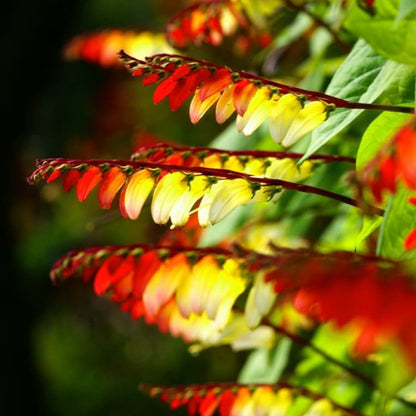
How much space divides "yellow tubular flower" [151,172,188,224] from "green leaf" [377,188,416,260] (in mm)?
165

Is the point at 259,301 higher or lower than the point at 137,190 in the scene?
lower

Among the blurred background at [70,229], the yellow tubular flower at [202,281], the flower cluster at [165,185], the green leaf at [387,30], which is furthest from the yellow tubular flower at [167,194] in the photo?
the blurred background at [70,229]

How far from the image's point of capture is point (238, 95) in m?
0.67

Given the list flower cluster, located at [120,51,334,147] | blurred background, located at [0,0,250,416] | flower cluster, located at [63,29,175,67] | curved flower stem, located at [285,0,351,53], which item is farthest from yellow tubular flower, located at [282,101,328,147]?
blurred background, located at [0,0,250,416]

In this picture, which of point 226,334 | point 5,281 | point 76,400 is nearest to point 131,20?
point 76,400

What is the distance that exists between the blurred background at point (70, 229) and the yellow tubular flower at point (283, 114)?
86.5 inches

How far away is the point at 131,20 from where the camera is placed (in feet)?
17.4

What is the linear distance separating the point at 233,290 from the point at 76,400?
3700 mm

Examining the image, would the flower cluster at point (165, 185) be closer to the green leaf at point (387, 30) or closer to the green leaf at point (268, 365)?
the green leaf at point (387, 30)

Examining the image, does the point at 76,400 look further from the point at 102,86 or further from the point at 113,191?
the point at 113,191

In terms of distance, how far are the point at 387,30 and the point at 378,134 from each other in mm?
115

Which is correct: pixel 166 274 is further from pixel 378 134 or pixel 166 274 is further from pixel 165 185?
pixel 378 134

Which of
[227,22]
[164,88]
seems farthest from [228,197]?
[227,22]

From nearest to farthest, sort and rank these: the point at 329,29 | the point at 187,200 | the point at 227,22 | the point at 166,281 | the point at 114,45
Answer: the point at 187,200, the point at 166,281, the point at 329,29, the point at 227,22, the point at 114,45
